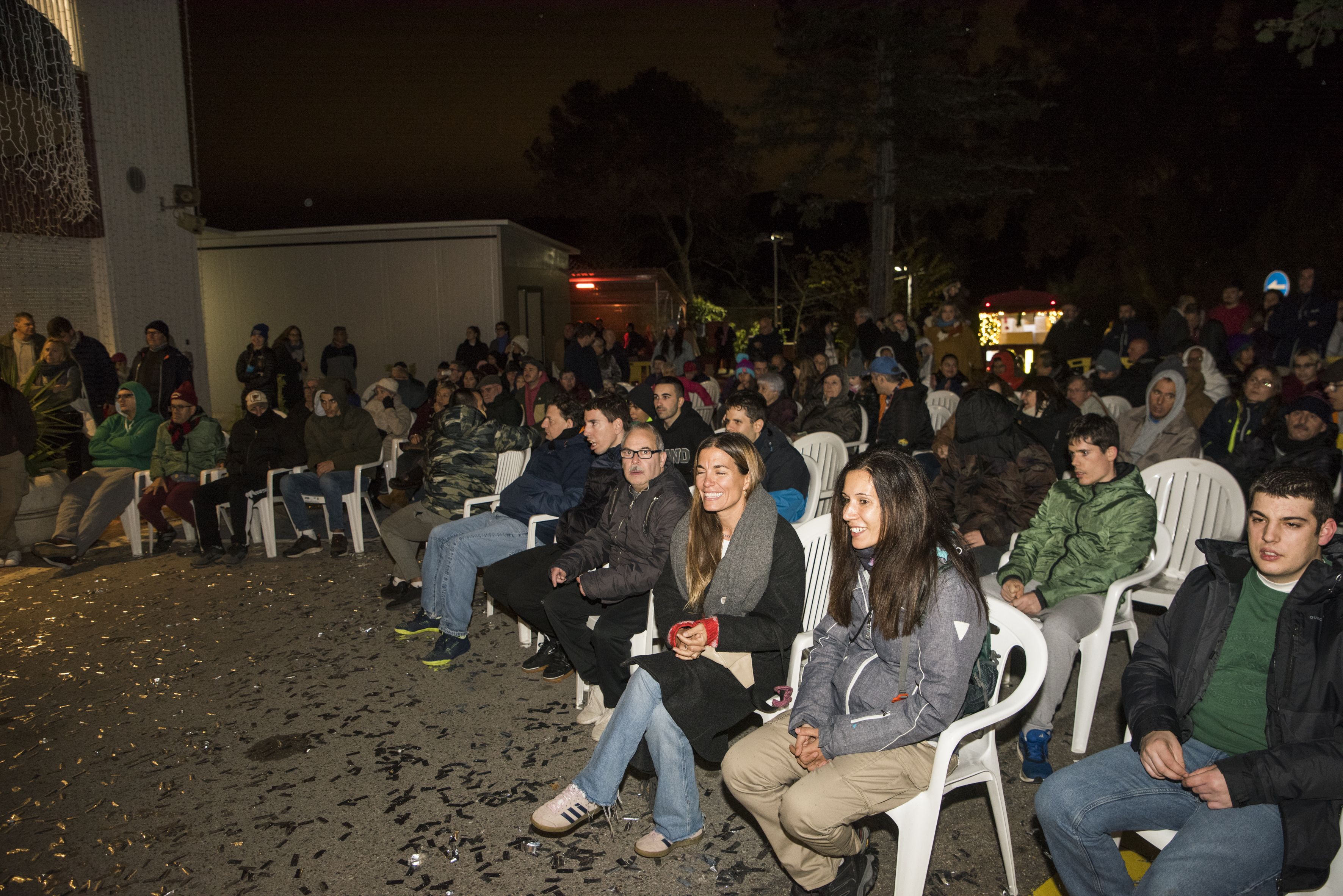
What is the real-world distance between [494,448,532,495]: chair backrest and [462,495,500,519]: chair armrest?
117 mm

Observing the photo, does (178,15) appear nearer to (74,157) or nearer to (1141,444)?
(74,157)

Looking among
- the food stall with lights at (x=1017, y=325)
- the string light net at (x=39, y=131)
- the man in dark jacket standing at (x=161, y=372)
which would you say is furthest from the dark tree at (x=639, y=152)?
the man in dark jacket standing at (x=161, y=372)

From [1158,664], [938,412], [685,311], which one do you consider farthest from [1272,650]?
[685,311]

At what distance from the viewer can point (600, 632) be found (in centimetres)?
375

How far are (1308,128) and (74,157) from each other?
24.9 m

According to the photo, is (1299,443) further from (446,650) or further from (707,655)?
(446,650)

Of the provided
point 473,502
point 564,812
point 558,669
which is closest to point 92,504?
point 473,502

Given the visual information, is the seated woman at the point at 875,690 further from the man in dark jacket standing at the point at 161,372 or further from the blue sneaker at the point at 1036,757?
the man in dark jacket standing at the point at 161,372

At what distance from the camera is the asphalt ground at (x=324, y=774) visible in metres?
2.98

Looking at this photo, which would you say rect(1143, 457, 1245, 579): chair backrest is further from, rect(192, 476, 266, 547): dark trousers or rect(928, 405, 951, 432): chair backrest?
rect(192, 476, 266, 547): dark trousers

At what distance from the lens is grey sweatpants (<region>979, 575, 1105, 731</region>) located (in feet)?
11.4

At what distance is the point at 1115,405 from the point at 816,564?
4447 mm

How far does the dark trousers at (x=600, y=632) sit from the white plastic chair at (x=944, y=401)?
4797mm

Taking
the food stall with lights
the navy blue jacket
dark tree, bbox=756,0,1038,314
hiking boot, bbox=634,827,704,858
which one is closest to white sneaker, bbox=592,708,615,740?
hiking boot, bbox=634,827,704,858
